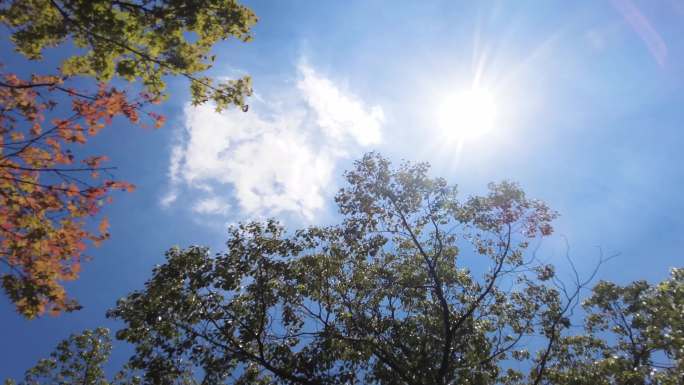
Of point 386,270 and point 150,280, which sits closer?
point 150,280

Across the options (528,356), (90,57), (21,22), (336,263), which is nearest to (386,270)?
(336,263)

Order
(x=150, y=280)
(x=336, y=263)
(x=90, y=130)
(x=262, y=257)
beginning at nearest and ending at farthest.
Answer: (x=90, y=130) → (x=150, y=280) → (x=262, y=257) → (x=336, y=263)

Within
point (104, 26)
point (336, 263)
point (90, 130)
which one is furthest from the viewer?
point (336, 263)

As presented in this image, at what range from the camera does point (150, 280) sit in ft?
38.5

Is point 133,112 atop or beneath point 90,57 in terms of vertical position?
beneath

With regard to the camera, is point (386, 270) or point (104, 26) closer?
point (104, 26)

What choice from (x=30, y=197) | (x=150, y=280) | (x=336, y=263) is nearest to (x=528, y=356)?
(x=336, y=263)

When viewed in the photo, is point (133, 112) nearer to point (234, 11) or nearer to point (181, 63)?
point (181, 63)

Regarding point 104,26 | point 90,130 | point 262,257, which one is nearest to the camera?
point 104,26

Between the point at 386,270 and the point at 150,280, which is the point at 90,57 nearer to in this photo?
the point at 150,280

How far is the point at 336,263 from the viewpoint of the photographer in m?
13.8

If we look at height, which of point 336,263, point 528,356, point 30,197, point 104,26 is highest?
point 336,263

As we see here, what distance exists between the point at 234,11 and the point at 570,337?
619 inches

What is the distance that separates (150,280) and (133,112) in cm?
635
